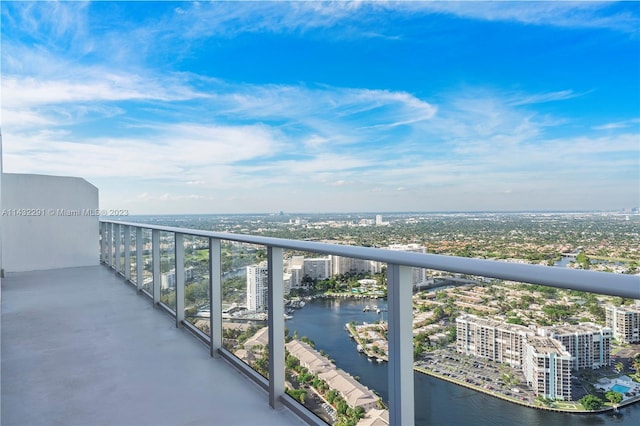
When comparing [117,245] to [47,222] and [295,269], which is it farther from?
[295,269]

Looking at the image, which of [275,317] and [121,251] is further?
[121,251]

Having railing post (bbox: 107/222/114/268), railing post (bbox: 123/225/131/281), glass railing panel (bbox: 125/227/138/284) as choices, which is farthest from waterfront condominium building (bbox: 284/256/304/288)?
railing post (bbox: 107/222/114/268)

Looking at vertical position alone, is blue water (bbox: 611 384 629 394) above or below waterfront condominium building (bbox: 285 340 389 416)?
above

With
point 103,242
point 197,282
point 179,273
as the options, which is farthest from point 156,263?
point 103,242

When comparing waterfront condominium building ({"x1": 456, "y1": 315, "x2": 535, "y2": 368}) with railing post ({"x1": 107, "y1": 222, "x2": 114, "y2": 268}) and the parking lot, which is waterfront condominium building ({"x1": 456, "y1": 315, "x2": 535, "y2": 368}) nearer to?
the parking lot

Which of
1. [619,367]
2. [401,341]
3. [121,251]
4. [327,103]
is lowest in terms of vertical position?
[121,251]

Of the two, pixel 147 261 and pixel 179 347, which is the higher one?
pixel 147 261

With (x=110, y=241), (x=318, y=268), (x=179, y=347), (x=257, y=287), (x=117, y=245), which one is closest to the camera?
(x=318, y=268)

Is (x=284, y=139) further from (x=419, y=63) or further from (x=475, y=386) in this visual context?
(x=475, y=386)
